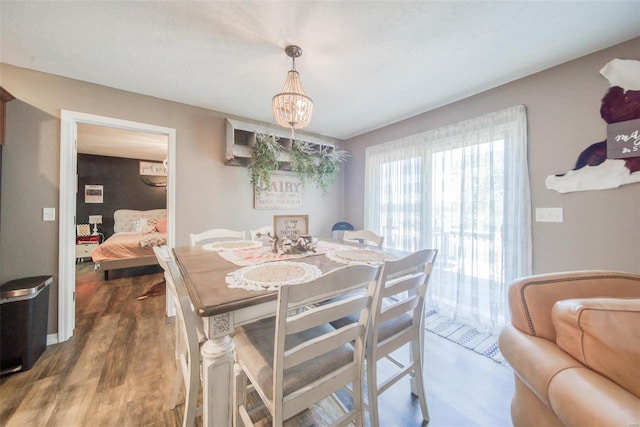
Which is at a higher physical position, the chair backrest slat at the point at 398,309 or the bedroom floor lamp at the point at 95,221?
the bedroom floor lamp at the point at 95,221

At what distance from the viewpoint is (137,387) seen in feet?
4.98

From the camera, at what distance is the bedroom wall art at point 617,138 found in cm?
152

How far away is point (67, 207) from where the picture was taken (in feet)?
6.77

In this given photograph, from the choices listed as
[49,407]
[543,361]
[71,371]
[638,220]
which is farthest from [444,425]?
[71,371]

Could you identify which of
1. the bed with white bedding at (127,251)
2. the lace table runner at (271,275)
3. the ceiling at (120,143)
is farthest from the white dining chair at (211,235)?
the bed with white bedding at (127,251)

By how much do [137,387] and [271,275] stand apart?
134cm

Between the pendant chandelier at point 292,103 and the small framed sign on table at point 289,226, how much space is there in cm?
71

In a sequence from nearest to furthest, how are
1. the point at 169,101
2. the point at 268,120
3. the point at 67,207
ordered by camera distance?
1. the point at 67,207
2. the point at 169,101
3. the point at 268,120

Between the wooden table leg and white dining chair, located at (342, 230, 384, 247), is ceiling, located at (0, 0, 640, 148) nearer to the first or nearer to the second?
white dining chair, located at (342, 230, 384, 247)

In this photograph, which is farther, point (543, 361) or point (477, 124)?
point (477, 124)

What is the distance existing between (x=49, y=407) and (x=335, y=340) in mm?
1824

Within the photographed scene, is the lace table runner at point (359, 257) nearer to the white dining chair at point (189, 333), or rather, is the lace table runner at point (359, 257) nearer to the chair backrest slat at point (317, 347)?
the chair backrest slat at point (317, 347)

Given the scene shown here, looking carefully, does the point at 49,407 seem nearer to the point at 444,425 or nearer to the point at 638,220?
the point at 444,425

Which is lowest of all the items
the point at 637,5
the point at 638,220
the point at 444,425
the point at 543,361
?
the point at 444,425
